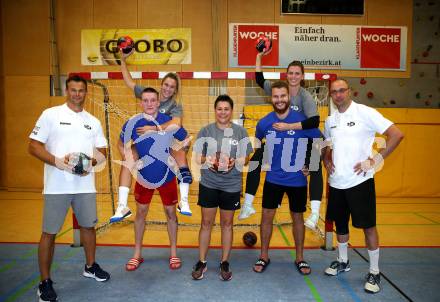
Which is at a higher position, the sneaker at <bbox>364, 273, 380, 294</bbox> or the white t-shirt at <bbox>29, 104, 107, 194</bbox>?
the white t-shirt at <bbox>29, 104, 107, 194</bbox>

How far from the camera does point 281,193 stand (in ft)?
13.1

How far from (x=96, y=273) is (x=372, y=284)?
9.39 ft

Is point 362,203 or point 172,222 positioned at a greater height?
point 362,203

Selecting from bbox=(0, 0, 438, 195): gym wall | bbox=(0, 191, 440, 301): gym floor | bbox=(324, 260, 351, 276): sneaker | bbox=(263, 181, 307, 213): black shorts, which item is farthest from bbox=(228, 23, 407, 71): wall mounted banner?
bbox=(324, 260, 351, 276): sneaker

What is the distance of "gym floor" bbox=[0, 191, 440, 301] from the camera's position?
11.5ft

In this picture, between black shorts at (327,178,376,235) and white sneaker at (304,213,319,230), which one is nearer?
black shorts at (327,178,376,235)

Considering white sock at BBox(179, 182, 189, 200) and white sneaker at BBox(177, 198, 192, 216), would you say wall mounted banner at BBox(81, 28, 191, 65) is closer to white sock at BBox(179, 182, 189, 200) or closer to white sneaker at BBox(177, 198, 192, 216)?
white sock at BBox(179, 182, 189, 200)

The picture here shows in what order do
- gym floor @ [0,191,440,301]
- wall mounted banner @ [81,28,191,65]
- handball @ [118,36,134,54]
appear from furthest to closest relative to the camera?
wall mounted banner @ [81,28,191,65], handball @ [118,36,134,54], gym floor @ [0,191,440,301]

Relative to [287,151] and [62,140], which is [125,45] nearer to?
[62,140]

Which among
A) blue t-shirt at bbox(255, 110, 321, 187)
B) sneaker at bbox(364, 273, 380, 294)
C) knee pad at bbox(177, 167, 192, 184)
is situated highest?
blue t-shirt at bbox(255, 110, 321, 187)

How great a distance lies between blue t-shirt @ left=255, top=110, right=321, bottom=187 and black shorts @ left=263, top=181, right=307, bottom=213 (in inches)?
2.2

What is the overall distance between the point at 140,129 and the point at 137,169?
458 mm

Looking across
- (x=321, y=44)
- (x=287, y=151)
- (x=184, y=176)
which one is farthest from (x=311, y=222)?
(x=321, y=44)

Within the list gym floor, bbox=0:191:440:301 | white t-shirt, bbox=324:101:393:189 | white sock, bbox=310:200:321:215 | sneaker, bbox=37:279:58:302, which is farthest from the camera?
white sock, bbox=310:200:321:215
